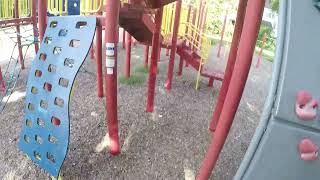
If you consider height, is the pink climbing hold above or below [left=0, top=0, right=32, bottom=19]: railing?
below

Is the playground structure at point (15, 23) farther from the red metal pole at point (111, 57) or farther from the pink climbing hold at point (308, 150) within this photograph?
the pink climbing hold at point (308, 150)

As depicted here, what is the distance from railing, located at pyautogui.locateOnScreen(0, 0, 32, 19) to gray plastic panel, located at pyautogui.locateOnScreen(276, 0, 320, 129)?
16.6 ft

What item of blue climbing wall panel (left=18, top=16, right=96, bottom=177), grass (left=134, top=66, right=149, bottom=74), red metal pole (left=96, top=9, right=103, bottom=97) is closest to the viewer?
blue climbing wall panel (left=18, top=16, right=96, bottom=177)

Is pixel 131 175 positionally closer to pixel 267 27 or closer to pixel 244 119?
pixel 244 119

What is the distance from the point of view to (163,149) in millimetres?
3326

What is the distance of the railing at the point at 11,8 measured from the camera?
5.11 meters

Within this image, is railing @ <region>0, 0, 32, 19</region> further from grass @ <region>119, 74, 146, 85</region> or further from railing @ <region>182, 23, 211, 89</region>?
railing @ <region>182, 23, 211, 89</region>

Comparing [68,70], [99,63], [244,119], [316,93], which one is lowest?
[244,119]

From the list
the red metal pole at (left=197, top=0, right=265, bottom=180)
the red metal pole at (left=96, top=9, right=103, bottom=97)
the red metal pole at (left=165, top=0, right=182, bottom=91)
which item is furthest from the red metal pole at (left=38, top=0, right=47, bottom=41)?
the red metal pole at (left=165, top=0, right=182, bottom=91)

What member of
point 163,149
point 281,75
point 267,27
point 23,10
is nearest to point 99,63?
point 163,149

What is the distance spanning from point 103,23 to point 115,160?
1.35 meters

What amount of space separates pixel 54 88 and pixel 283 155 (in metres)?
1.87

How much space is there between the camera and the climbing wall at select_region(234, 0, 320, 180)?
120cm

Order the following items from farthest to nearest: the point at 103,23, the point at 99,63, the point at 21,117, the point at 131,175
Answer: the point at 99,63 → the point at 21,117 → the point at 131,175 → the point at 103,23
